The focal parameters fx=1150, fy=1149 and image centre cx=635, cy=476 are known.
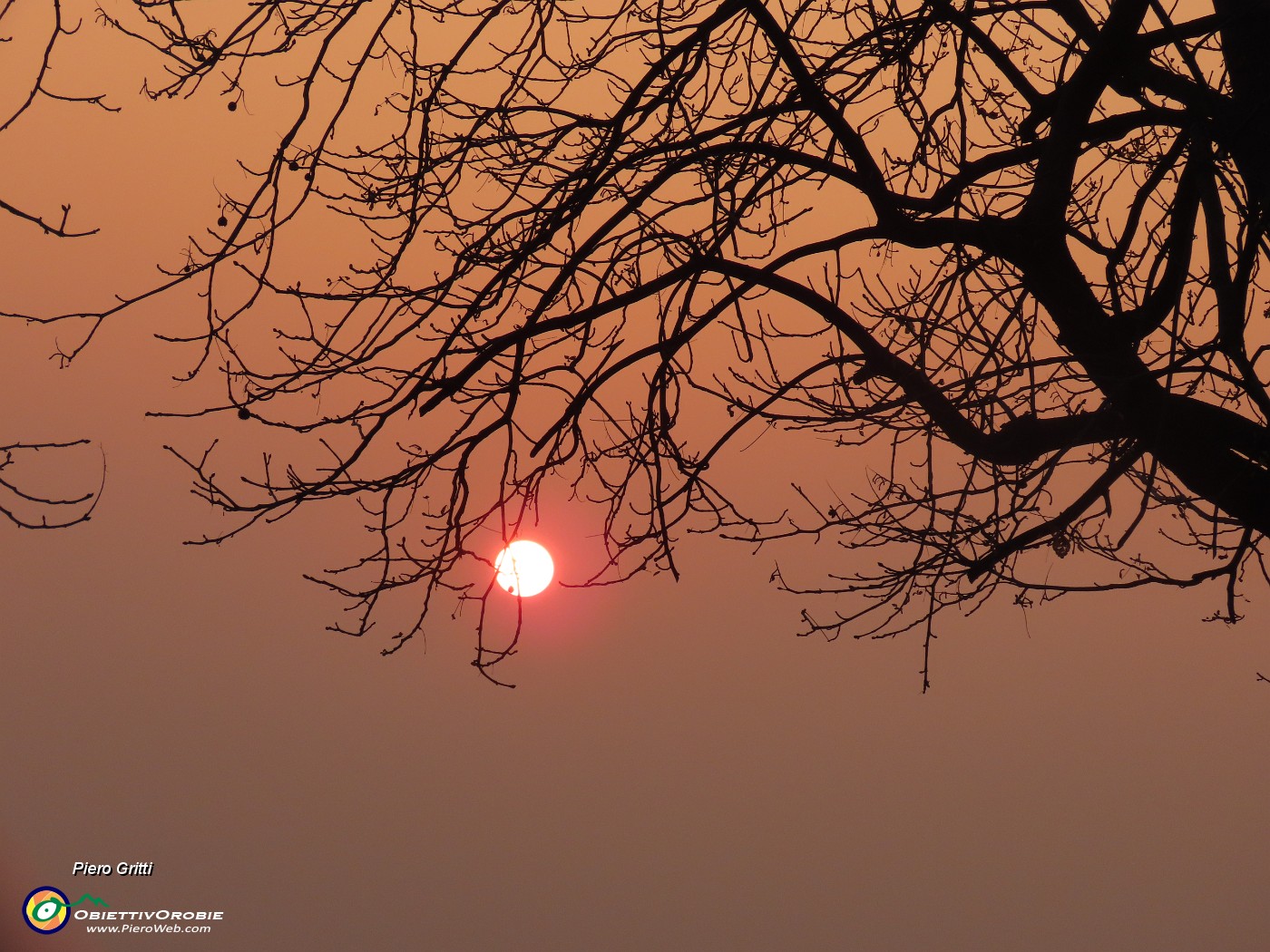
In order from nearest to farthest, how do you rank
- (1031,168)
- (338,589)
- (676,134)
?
(338,589), (676,134), (1031,168)

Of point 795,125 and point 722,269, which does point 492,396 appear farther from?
point 795,125

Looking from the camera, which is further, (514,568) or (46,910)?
(46,910)

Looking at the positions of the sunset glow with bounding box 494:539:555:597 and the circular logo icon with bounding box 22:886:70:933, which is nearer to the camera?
the sunset glow with bounding box 494:539:555:597

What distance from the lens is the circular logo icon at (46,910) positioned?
9.80 meters

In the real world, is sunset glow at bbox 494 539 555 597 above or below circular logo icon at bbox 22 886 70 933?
below

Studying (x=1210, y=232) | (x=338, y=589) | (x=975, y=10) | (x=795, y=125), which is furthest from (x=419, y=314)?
(x=1210, y=232)

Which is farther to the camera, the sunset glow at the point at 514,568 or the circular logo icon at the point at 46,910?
the circular logo icon at the point at 46,910

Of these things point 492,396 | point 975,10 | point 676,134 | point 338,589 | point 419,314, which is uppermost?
point 975,10

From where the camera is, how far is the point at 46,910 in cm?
1011

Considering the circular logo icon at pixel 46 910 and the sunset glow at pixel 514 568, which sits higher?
the circular logo icon at pixel 46 910

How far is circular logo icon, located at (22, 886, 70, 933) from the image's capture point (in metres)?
9.80

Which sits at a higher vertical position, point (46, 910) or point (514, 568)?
point (46, 910)

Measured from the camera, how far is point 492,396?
4332 mm

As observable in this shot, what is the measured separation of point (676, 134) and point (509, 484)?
1.80 meters
